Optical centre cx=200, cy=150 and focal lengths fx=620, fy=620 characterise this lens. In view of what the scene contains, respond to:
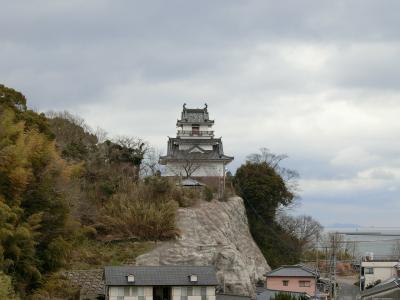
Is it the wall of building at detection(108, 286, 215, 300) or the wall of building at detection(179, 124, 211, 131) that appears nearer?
the wall of building at detection(108, 286, 215, 300)

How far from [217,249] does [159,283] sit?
6977mm

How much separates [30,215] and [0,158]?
84.3 inches

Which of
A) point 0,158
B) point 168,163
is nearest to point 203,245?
point 168,163

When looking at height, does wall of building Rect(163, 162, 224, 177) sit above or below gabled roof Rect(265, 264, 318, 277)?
above

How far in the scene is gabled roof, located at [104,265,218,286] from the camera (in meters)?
21.7

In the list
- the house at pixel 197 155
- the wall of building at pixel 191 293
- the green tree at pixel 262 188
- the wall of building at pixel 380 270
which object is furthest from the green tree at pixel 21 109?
the wall of building at pixel 380 270

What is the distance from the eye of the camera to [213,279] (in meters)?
22.3

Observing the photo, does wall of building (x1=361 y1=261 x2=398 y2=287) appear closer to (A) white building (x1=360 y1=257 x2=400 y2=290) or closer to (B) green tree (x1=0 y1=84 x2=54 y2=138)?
(A) white building (x1=360 y1=257 x2=400 y2=290)

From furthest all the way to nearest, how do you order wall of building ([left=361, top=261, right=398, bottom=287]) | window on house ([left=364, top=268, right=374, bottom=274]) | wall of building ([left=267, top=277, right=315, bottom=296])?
window on house ([left=364, top=268, right=374, bottom=274]) < wall of building ([left=361, top=261, right=398, bottom=287]) < wall of building ([left=267, top=277, right=315, bottom=296])

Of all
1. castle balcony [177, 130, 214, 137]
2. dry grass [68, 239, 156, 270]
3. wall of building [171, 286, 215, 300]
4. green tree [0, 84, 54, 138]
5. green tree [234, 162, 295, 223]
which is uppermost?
castle balcony [177, 130, 214, 137]

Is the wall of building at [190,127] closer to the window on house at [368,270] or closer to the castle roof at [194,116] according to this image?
the castle roof at [194,116]

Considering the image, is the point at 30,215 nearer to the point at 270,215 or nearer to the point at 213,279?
the point at 213,279

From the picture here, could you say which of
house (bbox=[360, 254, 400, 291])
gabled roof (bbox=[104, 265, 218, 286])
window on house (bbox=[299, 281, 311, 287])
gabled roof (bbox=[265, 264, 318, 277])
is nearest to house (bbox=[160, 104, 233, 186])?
gabled roof (bbox=[265, 264, 318, 277])

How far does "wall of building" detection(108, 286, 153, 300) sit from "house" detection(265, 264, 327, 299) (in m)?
8.44
